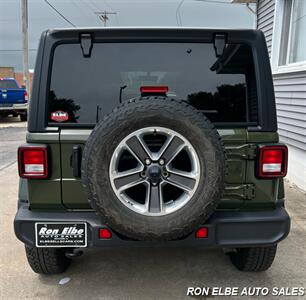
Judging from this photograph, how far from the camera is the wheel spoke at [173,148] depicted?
229cm

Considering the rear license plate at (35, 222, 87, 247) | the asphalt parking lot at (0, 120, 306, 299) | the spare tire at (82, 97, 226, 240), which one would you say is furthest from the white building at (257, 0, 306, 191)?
the rear license plate at (35, 222, 87, 247)

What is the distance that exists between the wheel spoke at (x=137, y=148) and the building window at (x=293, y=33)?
497 cm

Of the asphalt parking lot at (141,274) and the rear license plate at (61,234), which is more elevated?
the rear license plate at (61,234)

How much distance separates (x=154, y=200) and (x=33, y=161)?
33.8 inches

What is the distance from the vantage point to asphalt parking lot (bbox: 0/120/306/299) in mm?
2945

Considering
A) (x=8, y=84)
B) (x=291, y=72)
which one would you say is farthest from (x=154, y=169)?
(x=8, y=84)

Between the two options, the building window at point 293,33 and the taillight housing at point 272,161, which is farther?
the building window at point 293,33

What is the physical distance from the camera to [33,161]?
8.21 feet

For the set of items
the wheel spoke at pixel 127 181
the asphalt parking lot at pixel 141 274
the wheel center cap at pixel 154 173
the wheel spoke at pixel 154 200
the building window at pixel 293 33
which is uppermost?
the building window at pixel 293 33

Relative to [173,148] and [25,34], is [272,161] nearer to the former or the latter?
[173,148]

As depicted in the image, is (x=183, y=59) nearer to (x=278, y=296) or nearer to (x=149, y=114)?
(x=149, y=114)

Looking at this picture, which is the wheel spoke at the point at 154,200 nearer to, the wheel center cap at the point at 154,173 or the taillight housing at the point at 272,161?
the wheel center cap at the point at 154,173

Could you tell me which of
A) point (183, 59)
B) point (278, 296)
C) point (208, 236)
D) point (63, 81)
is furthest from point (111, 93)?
point (278, 296)

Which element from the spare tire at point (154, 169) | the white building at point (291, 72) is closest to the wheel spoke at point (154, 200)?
the spare tire at point (154, 169)
